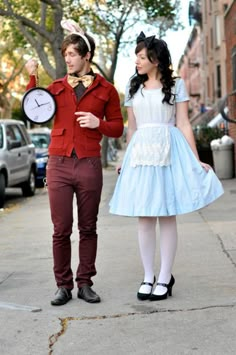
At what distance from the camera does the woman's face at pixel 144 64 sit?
15.9ft

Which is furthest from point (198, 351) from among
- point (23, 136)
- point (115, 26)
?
point (115, 26)

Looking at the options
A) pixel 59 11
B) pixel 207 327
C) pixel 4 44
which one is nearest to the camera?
pixel 207 327

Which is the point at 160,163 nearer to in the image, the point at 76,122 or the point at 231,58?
the point at 76,122

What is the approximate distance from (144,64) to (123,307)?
1801 mm

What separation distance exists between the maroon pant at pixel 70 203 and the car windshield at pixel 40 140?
1512 cm

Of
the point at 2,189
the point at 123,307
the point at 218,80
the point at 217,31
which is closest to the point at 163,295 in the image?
the point at 123,307

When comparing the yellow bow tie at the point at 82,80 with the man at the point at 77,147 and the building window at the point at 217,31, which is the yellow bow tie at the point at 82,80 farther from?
the building window at the point at 217,31

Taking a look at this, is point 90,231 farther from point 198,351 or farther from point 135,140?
point 198,351

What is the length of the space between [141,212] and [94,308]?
783 millimetres

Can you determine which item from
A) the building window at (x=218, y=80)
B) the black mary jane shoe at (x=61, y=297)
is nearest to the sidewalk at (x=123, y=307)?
the black mary jane shoe at (x=61, y=297)

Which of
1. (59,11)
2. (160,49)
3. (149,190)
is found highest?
(59,11)

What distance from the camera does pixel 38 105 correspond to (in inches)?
191

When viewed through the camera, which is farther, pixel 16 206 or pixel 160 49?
pixel 16 206

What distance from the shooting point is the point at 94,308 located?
4770 millimetres
